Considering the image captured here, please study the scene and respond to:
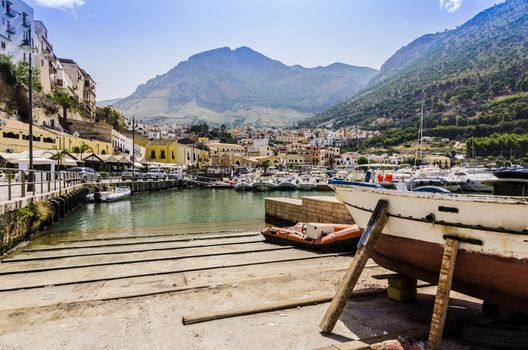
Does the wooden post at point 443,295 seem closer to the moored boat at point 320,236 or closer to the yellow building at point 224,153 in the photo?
the moored boat at point 320,236

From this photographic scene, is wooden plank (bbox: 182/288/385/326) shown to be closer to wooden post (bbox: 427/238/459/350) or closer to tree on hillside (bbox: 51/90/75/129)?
wooden post (bbox: 427/238/459/350)

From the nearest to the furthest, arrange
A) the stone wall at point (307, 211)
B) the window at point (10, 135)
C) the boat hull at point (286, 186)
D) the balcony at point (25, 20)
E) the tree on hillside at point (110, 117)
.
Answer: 1. the stone wall at point (307, 211)
2. the window at point (10, 135)
3. the boat hull at point (286, 186)
4. the balcony at point (25, 20)
5. the tree on hillside at point (110, 117)

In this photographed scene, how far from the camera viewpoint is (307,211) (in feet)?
47.5

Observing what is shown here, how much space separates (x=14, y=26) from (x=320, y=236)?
2528 inches

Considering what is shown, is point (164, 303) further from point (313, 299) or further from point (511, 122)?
point (511, 122)

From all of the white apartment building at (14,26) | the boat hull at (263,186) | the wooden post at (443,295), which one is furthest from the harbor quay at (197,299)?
the white apartment building at (14,26)

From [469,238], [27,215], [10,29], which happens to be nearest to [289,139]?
[10,29]

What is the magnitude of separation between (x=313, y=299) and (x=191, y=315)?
1.96m

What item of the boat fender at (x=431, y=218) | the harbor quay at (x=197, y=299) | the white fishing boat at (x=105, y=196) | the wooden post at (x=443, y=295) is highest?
the boat fender at (x=431, y=218)

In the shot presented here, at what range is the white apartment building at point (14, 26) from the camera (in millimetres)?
51938

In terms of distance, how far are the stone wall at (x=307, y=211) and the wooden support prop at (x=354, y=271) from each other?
6.94m

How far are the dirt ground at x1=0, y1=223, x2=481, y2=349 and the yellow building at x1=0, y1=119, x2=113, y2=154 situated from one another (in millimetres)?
31458

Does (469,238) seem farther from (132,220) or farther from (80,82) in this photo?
(80,82)

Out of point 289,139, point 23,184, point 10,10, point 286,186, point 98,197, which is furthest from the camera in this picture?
point 289,139
